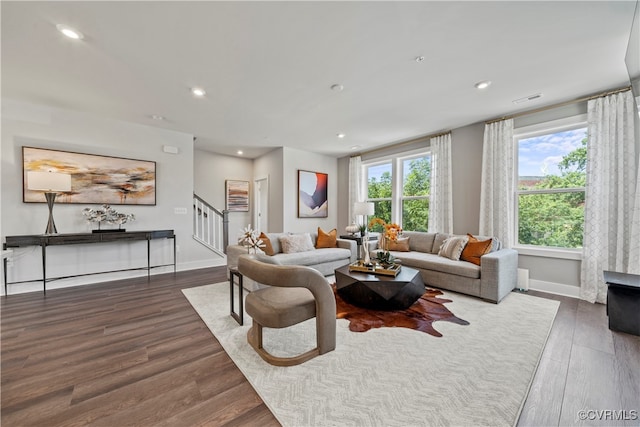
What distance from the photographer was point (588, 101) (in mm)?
Answer: 3250

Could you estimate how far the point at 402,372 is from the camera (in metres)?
1.78

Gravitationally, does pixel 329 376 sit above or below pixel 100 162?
below

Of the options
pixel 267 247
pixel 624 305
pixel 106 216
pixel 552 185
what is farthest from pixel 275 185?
pixel 624 305

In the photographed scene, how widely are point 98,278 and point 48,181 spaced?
66.2 inches

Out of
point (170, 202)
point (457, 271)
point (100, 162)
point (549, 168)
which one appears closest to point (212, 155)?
point (170, 202)

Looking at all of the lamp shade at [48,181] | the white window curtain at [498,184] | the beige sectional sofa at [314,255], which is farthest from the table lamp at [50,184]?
the white window curtain at [498,184]

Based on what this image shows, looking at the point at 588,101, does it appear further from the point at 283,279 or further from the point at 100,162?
the point at 100,162

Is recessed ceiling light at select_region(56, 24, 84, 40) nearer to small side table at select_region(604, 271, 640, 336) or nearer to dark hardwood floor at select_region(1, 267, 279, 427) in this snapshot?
dark hardwood floor at select_region(1, 267, 279, 427)

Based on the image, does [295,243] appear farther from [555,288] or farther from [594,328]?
[555,288]

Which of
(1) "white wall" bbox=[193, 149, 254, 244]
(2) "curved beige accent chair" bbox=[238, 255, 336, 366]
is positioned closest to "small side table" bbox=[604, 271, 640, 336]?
(2) "curved beige accent chair" bbox=[238, 255, 336, 366]

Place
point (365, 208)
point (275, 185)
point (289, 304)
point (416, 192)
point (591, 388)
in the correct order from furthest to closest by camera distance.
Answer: point (275, 185) → point (416, 192) → point (365, 208) → point (289, 304) → point (591, 388)

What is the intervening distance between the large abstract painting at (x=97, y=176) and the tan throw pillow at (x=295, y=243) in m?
2.61

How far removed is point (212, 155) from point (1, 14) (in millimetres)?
4692

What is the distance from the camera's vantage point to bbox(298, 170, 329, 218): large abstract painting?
241 inches
